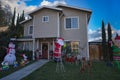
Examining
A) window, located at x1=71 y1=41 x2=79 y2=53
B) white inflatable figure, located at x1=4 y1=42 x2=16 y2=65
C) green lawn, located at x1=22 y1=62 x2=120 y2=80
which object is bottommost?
green lawn, located at x1=22 y1=62 x2=120 y2=80

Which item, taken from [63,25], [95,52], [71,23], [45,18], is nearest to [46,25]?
[45,18]

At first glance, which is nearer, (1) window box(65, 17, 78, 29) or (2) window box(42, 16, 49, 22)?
(2) window box(42, 16, 49, 22)

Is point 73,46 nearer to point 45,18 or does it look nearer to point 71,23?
point 71,23

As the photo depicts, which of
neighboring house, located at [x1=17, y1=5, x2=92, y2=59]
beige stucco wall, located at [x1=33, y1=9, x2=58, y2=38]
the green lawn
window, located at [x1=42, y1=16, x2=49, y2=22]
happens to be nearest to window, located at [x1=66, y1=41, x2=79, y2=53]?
neighboring house, located at [x1=17, y1=5, x2=92, y2=59]

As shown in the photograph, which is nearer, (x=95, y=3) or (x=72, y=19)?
(x=72, y=19)

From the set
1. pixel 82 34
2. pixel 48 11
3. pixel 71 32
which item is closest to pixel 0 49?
A: pixel 48 11

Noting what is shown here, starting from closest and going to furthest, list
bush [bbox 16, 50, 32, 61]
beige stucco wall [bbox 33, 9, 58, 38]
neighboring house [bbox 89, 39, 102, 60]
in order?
1. beige stucco wall [bbox 33, 9, 58, 38]
2. bush [bbox 16, 50, 32, 61]
3. neighboring house [bbox 89, 39, 102, 60]

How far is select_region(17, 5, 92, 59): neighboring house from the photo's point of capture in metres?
18.7

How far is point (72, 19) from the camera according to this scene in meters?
19.6

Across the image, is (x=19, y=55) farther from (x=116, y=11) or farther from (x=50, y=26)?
(x=116, y=11)

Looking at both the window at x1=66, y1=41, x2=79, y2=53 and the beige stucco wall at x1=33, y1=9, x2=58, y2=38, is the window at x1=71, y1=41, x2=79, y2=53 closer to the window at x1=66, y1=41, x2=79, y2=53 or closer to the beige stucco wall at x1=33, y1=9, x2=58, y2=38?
the window at x1=66, y1=41, x2=79, y2=53

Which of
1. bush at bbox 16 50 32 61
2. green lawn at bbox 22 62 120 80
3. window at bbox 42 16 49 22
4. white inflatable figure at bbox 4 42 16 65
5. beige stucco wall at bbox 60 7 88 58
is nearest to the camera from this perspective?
green lawn at bbox 22 62 120 80

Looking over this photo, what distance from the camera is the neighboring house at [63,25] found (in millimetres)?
18734

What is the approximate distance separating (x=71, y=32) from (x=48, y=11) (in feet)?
13.1
